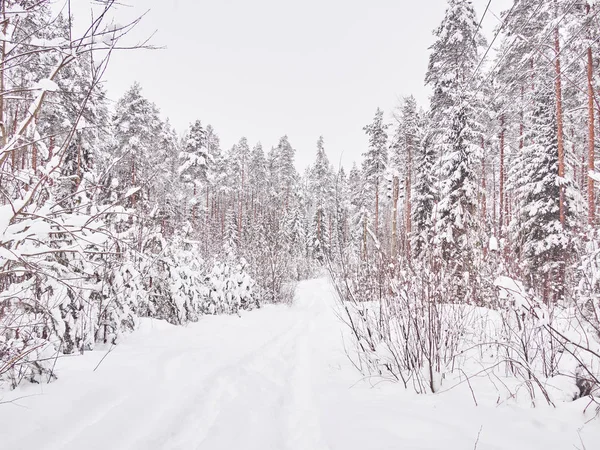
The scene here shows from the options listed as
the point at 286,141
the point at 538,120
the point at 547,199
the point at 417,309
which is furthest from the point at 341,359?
the point at 286,141

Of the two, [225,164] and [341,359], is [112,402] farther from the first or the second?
[225,164]

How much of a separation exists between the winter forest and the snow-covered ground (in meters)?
0.10

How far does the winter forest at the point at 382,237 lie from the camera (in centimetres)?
176

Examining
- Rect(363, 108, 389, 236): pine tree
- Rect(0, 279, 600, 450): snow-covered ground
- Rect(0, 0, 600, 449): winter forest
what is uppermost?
Rect(363, 108, 389, 236): pine tree

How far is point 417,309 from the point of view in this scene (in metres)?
2.88

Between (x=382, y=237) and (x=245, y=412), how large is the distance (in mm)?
2850

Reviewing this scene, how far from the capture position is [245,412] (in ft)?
8.87

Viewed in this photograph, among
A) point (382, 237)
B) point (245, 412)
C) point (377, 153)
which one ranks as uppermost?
point (377, 153)

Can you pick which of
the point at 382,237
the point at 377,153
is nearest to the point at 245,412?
the point at 382,237

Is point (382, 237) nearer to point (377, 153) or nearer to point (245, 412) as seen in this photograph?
point (245, 412)

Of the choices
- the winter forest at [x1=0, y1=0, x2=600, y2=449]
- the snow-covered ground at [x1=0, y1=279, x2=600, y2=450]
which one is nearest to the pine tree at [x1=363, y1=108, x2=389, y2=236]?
the winter forest at [x1=0, y1=0, x2=600, y2=449]

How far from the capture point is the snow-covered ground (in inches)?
77.0

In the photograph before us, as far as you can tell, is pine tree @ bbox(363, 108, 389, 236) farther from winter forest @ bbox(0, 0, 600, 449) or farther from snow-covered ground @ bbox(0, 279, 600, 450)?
snow-covered ground @ bbox(0, 279, 600, 450)

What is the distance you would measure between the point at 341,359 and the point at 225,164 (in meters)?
37.5
